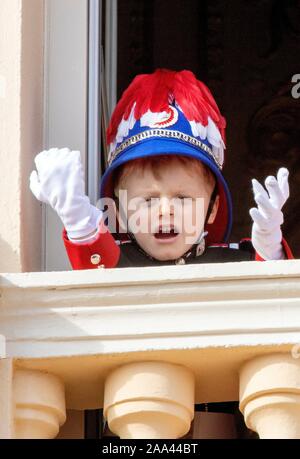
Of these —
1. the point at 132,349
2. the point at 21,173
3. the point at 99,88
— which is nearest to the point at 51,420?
the point at 132,349

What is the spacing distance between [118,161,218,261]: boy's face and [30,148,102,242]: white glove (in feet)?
0.95

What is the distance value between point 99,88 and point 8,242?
583 millimetres

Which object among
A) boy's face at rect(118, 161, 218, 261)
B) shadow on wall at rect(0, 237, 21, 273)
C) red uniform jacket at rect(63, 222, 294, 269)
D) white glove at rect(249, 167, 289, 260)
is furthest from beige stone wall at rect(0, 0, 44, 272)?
white glove at rect(249, 167, 289, 260)

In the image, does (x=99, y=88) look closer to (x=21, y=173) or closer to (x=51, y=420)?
(x=21, y=173)

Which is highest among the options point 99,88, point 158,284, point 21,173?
point 99,88

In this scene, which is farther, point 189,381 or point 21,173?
point 21,173

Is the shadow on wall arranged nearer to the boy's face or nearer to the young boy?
the young boy

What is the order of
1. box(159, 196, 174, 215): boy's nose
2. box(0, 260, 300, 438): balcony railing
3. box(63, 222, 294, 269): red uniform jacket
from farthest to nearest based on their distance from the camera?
1. box(159, 196, 174, 215): boy's nose
2. box(63, 222, 294, 269): red uniform jacket
3. box(0, 260, 300, 438): balcony railing

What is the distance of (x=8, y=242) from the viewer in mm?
3820

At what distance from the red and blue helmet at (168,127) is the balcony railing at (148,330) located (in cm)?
50

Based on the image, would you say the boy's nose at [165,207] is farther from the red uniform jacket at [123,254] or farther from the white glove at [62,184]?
the white glove at [62,184]

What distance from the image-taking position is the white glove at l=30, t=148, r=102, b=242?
3691 millimetres

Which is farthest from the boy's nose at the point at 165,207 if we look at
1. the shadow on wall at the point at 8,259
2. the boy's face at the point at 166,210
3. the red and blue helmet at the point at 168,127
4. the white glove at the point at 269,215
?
the shadow on wall at the point at 8,259

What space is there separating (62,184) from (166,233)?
1.24ft
